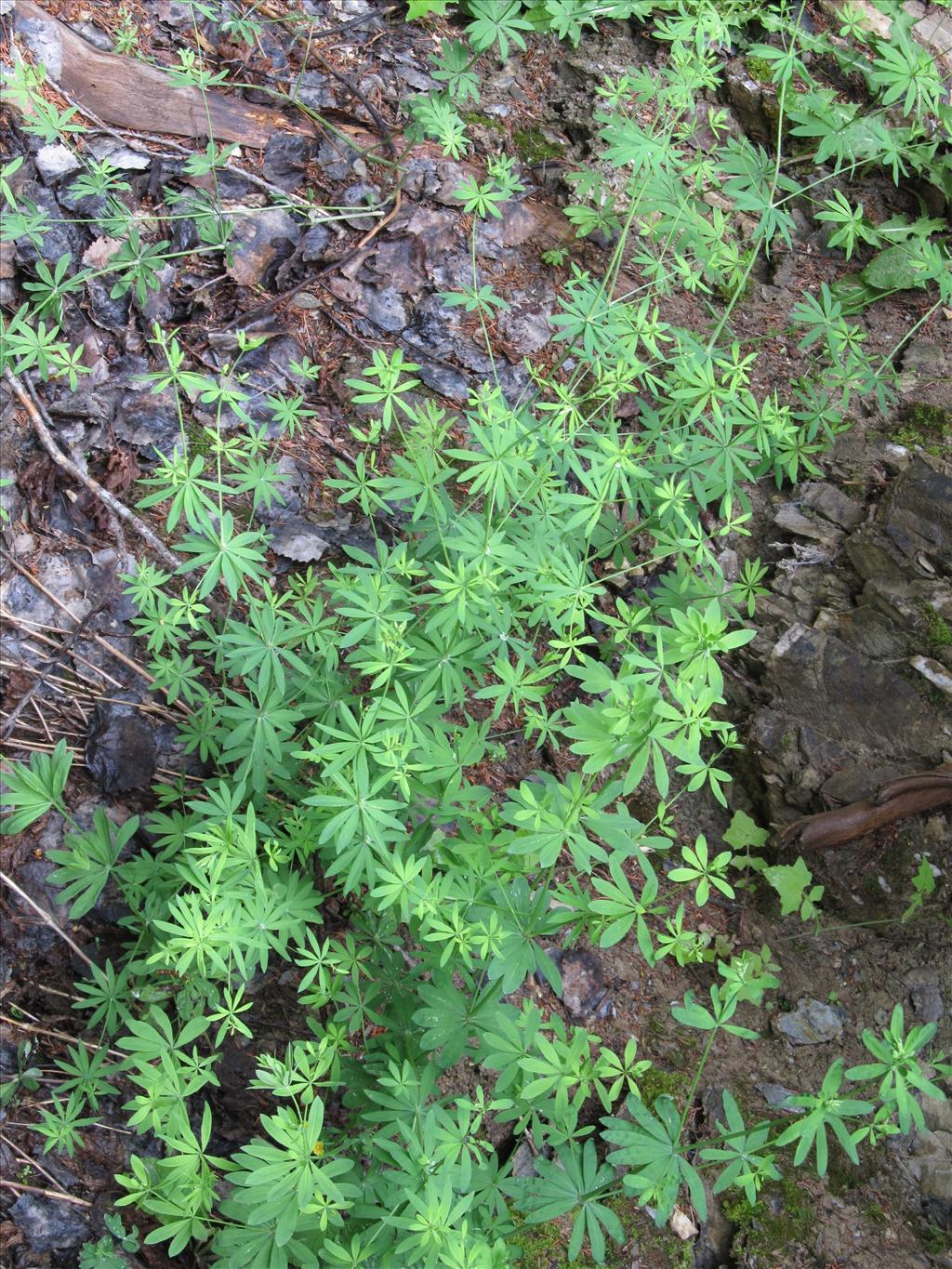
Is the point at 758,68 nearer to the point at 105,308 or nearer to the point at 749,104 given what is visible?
the point at 749,104

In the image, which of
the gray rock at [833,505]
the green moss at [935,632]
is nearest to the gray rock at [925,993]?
the green moss at [935,632]

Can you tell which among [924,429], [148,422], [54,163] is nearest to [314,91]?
[54,163]

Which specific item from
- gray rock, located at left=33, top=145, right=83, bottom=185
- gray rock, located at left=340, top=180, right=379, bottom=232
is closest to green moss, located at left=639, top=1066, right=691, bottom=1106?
gray rock, located at left=340, top=180, right=379, bottom=232

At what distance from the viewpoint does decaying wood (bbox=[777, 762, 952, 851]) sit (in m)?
3.71

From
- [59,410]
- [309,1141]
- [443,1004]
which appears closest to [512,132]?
[59,410]

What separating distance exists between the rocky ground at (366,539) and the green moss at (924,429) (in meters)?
0.01

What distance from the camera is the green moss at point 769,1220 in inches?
124

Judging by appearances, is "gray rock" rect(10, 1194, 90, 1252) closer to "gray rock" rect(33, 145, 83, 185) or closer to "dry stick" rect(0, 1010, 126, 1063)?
"dry stick" rect(0, 1010, 126, 1063)

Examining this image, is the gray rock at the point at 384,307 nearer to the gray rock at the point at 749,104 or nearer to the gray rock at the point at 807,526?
the gray rock at the point at 807,526

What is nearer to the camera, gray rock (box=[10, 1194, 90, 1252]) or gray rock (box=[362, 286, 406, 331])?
gray rock (box=[10, 1194, 90, 1252])

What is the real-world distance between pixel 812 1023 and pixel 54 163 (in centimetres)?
455

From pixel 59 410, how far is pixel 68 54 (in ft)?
5.61

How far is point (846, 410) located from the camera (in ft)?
15.6

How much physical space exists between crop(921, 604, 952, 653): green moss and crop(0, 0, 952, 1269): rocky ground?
0.05ft
